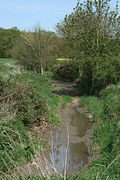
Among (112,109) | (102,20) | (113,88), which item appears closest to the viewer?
(112,109)

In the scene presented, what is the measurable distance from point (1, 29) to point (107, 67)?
45741 millimetres

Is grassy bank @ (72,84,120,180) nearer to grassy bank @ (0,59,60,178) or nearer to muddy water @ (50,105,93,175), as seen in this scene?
muddy water @ (50,105,93,175)

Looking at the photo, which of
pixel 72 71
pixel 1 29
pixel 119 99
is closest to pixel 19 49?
pixel 72 71

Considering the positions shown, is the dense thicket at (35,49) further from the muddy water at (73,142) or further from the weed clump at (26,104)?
the weed clump at (26,104)

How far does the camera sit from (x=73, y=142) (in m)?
11.3

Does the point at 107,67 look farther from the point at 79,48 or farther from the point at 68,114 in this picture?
the point at 68,114

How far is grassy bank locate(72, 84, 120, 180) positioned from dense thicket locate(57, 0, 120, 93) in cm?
127

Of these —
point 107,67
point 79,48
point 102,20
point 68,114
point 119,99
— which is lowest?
point 68,114

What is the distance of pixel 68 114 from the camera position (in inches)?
637

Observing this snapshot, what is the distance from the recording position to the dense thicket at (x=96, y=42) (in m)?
18.9

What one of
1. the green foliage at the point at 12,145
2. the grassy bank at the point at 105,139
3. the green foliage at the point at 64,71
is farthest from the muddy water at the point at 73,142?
the green foliage at the point at 64,71

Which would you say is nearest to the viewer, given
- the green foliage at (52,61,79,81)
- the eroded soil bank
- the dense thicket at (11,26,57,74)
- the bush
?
the eroded soil bank

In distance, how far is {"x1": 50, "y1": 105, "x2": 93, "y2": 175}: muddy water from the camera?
29.8 feet

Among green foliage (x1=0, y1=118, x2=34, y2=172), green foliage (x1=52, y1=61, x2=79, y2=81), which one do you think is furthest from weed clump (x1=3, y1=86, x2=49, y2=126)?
green foliage (x1=52, y1=61, x2=79, y2=81)
